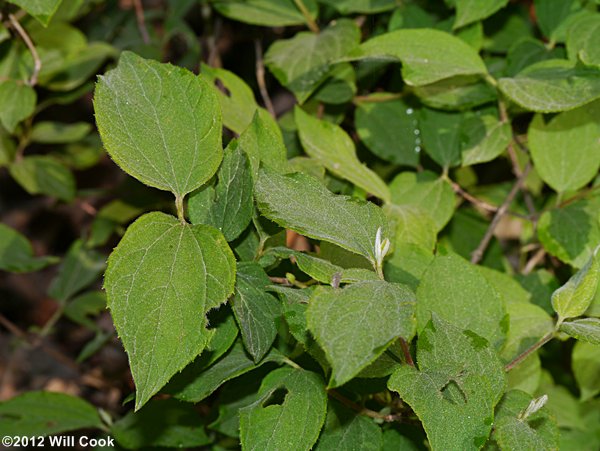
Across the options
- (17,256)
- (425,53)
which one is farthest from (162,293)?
(17,256)

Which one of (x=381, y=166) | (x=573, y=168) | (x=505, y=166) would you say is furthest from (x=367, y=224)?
(x=505, y=166)

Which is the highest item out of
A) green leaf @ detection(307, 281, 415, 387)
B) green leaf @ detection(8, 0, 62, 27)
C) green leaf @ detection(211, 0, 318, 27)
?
green leaf @ detection(8, 0, 62, 27)

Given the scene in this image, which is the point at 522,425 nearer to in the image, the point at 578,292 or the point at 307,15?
the point at 578,292

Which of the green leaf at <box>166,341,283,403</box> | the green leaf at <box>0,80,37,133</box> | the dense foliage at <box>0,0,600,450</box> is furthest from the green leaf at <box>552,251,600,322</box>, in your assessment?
the green leaf at <box>0,80,37,133</box>

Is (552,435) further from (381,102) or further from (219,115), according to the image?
(381,102)

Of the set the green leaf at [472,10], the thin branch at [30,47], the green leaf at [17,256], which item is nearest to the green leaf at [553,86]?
the green leaf at [472,10]

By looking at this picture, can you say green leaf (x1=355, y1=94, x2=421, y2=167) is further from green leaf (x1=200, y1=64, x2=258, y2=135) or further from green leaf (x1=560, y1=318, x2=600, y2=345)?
green leaf (x1=560, y1=318, x2=600, y2=345)

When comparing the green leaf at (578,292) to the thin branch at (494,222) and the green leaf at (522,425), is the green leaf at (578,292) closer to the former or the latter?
the green leaf at (522,425)
